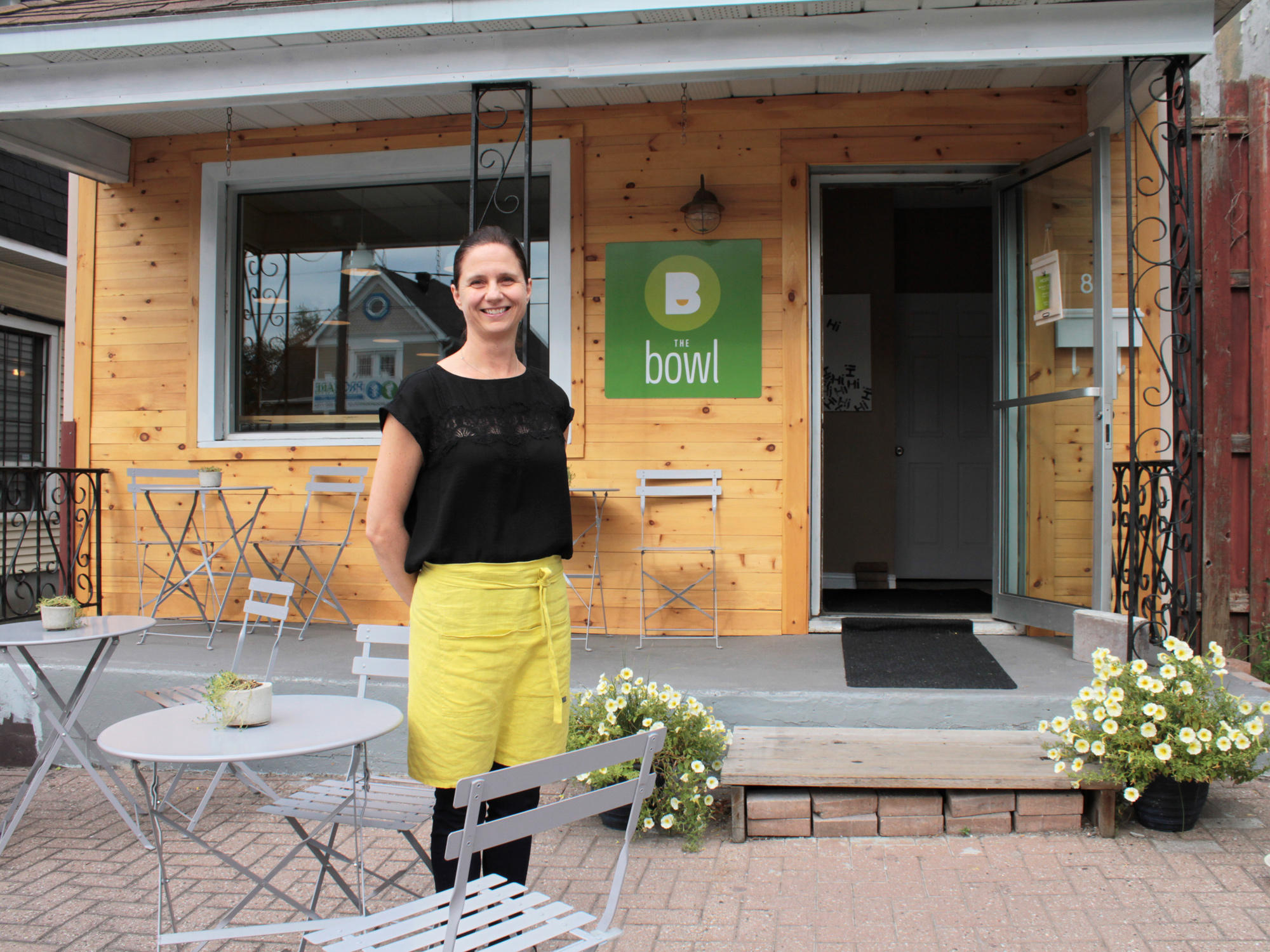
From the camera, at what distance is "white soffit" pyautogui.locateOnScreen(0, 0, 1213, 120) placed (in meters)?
3.52

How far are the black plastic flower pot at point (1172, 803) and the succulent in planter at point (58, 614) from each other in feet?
11.6

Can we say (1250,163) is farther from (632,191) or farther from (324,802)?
(324,802)

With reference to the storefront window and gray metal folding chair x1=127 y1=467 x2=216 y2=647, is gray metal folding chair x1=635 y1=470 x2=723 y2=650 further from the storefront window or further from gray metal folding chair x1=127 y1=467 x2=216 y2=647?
gray metal folding chair x1=127 y1=467 x2=216 y2=647

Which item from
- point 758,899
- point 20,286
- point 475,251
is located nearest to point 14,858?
point 758,899

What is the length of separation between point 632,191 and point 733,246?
0.59 m

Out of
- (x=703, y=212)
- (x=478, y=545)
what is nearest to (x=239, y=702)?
(x=478, y=545)

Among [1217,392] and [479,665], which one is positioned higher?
[1217,392]

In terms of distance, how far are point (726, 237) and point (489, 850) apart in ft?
11.5

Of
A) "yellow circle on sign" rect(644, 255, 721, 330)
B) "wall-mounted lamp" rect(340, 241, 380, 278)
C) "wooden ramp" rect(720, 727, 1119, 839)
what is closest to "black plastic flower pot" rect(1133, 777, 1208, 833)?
"wooden ramp" rect(720, 727, 1119, 839)

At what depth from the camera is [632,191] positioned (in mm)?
4855

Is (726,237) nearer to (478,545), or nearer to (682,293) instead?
(682,293)

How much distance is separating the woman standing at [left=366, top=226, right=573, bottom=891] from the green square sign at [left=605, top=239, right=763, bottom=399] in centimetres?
290

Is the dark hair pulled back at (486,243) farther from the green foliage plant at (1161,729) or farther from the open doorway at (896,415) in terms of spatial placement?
the open doorway at (896,415)

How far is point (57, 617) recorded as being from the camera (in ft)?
10.5
